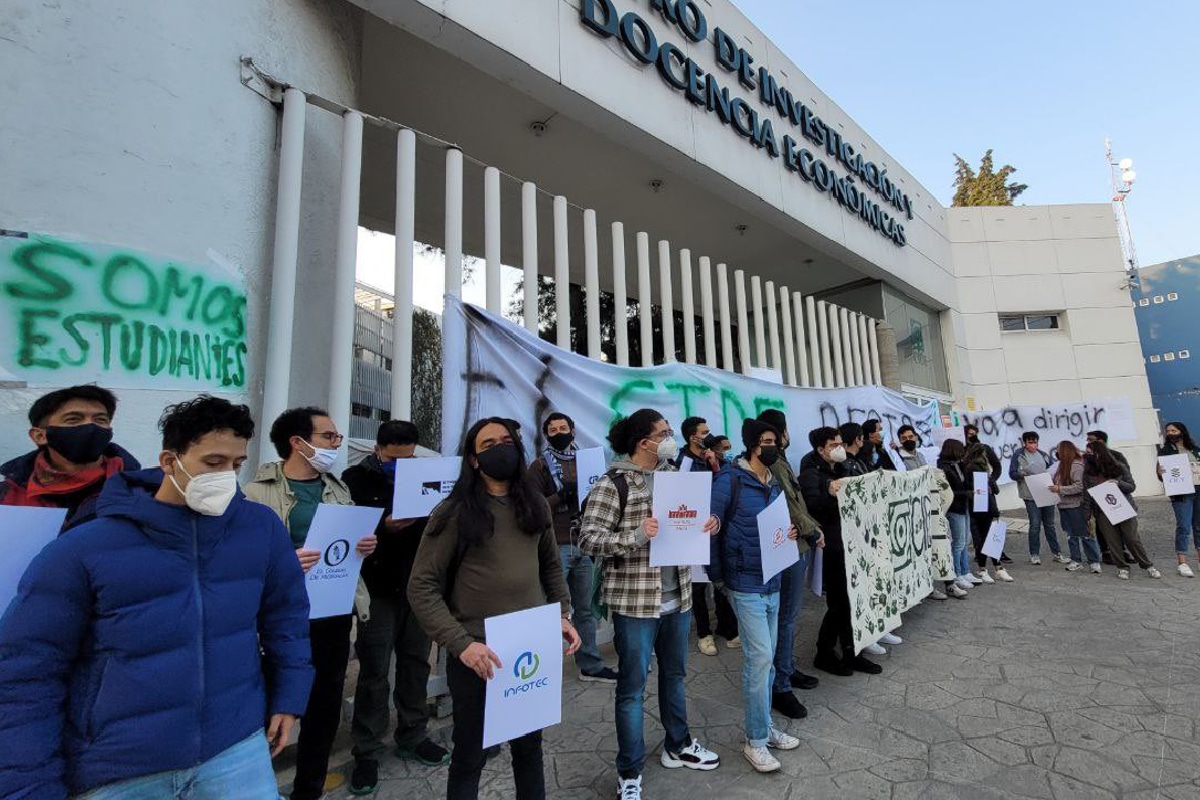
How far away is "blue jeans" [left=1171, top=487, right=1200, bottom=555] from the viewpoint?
264 inches

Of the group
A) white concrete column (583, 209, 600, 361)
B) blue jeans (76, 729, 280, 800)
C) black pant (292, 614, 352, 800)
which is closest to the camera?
blue jeans (76, 729, 280, 800)

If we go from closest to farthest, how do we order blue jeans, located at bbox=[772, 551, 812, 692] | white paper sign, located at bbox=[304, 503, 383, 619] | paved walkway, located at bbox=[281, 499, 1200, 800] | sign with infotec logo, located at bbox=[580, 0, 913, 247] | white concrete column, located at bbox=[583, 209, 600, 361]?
1. white paper sign, located at bbox=[304, 503, 383, 619]
2. paved walkway, located at bbox=[281, 499, 1200, 800]
3. blue jeans, located at bbox=[772, 551, 812, 692]
4. white concrete column, located at bbox=[583, 209, 600, 361]
5. sign with infotec logo, located at bbox=[580, 0, 913, 247]

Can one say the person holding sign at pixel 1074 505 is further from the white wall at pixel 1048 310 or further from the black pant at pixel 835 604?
the white wall at pixel 1048 310

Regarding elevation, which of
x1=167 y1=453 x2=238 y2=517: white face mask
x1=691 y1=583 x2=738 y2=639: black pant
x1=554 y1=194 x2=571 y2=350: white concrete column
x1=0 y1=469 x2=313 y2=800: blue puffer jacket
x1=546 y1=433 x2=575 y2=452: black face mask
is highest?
x1=554 y1=194 x2=571 y2=350: white concrete column

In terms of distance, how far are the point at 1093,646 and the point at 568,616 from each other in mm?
4545

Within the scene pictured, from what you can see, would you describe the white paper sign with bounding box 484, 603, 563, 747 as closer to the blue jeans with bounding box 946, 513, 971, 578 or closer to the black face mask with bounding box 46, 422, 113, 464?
the black face mask with bounding box 46, 422, 113, 464

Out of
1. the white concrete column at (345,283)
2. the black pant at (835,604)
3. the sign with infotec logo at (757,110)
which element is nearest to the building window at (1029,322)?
the sign with infotec logo at (757,110)

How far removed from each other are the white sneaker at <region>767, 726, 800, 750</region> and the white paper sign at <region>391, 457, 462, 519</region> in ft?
7.37

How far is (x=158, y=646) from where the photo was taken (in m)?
1.49

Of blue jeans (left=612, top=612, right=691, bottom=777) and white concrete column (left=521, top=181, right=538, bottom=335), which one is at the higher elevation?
white concrete column (left=521, top=181, right=538, bottom=335)

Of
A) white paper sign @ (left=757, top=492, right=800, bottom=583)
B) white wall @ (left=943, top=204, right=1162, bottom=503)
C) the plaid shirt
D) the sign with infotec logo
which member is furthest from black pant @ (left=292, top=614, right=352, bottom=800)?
white wall @ (left=943, top=204, right=1162, bottom=503)

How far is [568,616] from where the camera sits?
268 cm

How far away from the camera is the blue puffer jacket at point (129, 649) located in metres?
1.35

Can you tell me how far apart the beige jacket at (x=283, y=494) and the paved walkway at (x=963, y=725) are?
99 centimetres
